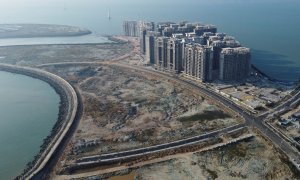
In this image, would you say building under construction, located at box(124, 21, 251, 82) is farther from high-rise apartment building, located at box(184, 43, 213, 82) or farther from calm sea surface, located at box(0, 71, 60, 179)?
calm sea surface, located at box(0, 71, 60, 179)

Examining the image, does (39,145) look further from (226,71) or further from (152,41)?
(152,41)

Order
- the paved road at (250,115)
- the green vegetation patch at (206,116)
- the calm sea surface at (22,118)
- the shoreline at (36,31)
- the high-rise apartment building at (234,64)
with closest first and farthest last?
the paved road at (250,115)
the calm sea surface at (22,118)
the green vegetation patch at (206,116)
the high-rise apartment building at (234,64)
the shoreline at (36,31)

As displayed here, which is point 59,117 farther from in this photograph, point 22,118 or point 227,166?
point 227,166

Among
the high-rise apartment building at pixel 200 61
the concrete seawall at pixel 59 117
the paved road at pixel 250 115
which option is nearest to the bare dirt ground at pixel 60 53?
the concrete seawall at pixel 59 117

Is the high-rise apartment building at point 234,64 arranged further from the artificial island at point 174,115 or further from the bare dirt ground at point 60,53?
the bare dirt ground at point 60,53

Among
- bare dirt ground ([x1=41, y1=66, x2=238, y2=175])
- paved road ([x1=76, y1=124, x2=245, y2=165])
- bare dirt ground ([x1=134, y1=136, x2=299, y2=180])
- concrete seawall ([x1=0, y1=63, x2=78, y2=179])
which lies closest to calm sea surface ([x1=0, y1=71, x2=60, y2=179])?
concrete seawall ([x1=0, y1=63, x2=78, y2=179])

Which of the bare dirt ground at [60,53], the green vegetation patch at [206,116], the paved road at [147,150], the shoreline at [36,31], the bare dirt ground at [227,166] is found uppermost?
the shoreline at [36,31]

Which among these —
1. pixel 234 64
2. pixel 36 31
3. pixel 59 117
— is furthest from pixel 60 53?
pixel 234 64
